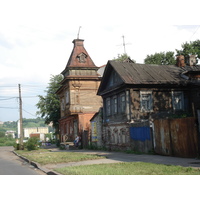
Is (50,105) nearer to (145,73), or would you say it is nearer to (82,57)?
(82,57)

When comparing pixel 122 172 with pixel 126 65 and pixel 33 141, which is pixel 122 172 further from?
pixel 33 141

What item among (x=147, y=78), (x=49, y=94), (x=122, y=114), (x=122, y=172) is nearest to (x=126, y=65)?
(x=147, y=78)

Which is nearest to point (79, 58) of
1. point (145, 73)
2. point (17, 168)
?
point (145, 73)

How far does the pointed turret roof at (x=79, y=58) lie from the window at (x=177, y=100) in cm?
1512

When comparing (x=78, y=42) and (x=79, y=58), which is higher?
(x=78, y=42)

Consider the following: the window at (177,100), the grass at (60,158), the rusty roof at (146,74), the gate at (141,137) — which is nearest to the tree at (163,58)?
the rusty roof at (146,74)

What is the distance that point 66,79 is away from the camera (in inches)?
1390

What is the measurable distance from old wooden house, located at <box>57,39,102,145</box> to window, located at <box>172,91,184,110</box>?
12828mm

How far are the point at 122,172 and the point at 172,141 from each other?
6577 millimetres

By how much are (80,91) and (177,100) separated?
48.0ft

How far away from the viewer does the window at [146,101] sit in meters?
22.6

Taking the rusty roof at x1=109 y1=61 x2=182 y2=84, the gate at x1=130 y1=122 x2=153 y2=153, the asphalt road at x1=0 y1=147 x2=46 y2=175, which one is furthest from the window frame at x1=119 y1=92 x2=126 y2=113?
the asphalt road at x1=0 y1=147 x2=46 y2=175

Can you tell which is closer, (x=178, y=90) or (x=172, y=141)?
(x=172, y=141)

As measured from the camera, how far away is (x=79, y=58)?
37031 millimetres
